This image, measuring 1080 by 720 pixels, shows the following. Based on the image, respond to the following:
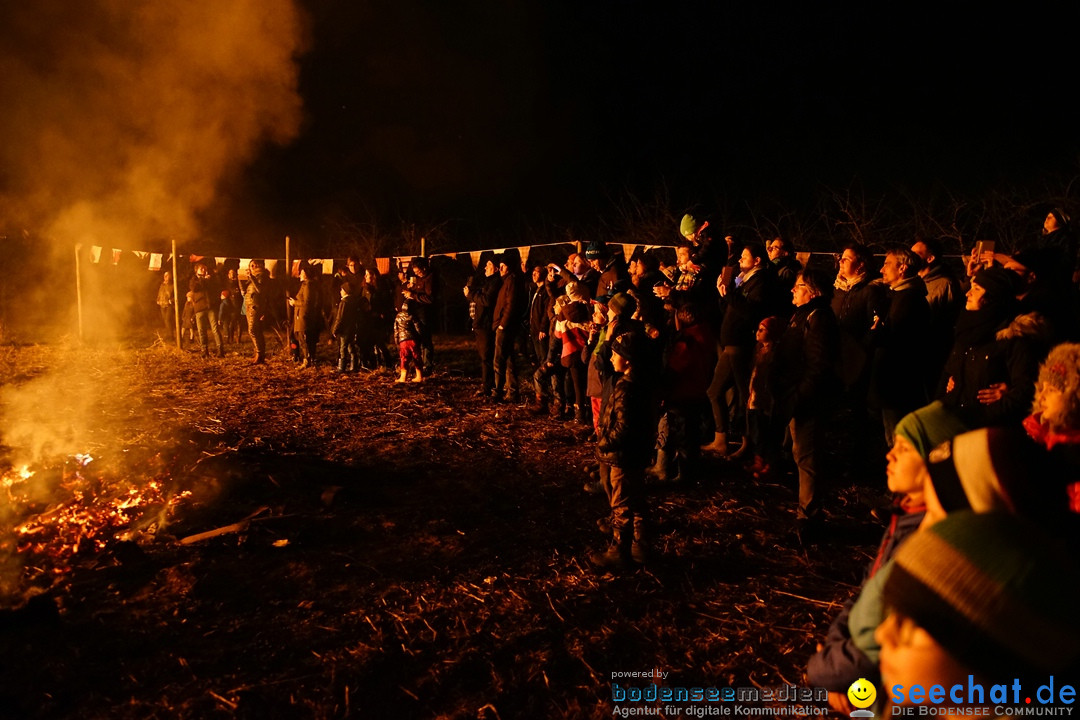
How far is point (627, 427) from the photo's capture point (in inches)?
178

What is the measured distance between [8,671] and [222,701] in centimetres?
126

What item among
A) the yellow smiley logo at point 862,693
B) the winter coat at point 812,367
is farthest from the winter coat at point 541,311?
the yellow smiley logo at point 862,693

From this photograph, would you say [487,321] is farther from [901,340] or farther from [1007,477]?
[1007,477]

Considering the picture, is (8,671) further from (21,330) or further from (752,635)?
(21,330)

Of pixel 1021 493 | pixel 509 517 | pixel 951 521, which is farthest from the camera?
pixel 509 517

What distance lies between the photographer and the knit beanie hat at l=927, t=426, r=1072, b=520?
1.86 meters

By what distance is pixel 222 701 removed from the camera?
3.28 m

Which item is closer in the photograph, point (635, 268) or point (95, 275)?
point (635, 268)

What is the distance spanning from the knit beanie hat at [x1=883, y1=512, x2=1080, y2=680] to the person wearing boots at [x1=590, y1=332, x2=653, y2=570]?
315cm

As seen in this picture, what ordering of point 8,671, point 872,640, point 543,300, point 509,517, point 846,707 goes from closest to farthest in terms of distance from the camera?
point 872,640 < point 846,707 < point 8,671 < point 509,517 < point 543,300

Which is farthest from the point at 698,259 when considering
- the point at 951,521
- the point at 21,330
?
the point at 21,330

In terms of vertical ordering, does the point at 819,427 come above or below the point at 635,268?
below

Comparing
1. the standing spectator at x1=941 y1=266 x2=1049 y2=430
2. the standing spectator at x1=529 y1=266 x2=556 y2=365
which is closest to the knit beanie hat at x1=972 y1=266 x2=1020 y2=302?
the standing spectator at x1=941 y1=266 x2=1049 y2=430

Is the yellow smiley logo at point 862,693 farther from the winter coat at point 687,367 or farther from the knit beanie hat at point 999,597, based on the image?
the winter coat at point 687,367
